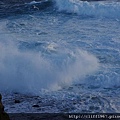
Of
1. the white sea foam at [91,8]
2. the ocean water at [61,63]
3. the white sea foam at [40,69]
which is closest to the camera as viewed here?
the ocean water at [61,63]

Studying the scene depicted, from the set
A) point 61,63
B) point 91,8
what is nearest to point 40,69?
point 61,63

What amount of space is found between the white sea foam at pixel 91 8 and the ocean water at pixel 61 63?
0.72ft

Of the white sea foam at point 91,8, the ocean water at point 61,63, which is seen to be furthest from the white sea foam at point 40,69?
the white sea foam at point 91,8

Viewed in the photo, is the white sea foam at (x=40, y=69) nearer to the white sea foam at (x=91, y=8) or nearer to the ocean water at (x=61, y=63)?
the ocean water at (x=61, y=63)

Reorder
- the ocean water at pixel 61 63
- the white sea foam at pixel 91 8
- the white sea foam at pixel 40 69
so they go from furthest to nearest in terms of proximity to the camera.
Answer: the white sea foam at pixel 91 8
the white sea foam at pixel 40 69
the ocean water at pixel 61 63

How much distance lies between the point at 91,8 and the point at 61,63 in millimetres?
9073

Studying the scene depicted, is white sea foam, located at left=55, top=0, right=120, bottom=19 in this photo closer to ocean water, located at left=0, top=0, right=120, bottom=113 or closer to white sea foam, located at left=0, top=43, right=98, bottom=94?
ocean water, located at left=0, top=0, right=120, bottom=113

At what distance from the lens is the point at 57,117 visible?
8.03 m

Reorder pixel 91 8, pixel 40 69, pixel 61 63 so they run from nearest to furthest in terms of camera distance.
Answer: pixel 40 69 < pixel 61 63 < pixel 91 8

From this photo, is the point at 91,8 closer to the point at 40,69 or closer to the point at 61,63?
the point at 61,63

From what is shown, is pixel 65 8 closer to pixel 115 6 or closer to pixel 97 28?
pixel 115 6

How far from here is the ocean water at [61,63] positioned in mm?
8875

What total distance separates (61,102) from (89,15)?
1061cm

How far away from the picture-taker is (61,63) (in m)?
11.1
